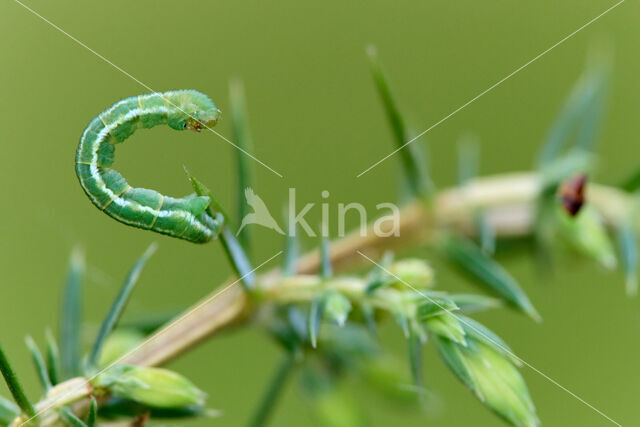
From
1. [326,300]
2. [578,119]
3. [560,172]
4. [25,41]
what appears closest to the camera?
[326,300]

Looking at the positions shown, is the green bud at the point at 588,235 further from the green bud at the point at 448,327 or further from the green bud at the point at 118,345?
the green bud at the point at 118,345

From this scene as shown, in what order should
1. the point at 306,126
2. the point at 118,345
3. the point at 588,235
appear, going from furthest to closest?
the point at 306,126 < the point at 588,235 < the point at 118,345

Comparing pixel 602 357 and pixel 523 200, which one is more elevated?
pixel 523 200

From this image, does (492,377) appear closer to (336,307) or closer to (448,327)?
(448,327)

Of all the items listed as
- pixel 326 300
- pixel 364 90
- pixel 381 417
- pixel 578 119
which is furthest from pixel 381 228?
pixel 364 90

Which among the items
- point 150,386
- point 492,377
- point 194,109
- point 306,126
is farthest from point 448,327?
point 306,126

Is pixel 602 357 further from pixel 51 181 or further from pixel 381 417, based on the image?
pixel 51 181
